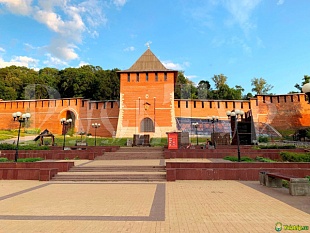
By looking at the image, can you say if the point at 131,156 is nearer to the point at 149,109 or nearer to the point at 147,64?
the point at 149,109

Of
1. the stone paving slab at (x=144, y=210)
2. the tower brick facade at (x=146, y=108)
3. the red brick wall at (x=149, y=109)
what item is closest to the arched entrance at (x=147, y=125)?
the tower brick facade at (x=146, y=108)

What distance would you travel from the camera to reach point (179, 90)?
43844mm

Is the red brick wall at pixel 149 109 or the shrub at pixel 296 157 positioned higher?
the red brick wall at pixel 149 109

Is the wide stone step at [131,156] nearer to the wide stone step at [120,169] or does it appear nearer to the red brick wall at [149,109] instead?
the wide stone step at [120,169]

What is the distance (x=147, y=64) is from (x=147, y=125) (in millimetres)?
7559

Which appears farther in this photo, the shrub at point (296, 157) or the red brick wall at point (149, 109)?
the red brick wall at point (149, 109)

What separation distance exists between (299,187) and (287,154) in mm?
5497

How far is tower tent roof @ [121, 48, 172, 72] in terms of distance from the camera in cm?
2994

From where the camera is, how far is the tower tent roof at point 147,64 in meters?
29.9

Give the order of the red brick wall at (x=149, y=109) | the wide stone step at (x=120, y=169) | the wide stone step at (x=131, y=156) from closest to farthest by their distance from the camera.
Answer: the wide stone step at (x=120, y=169), the wide stone step at (x=131, y=156), the red brick wall at (x=149, y=109)

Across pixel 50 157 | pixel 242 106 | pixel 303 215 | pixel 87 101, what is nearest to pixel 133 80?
pixel 87 101

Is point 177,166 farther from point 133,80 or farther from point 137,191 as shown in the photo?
point 133,80

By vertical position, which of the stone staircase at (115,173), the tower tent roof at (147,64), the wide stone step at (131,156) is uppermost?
the tower tent roof at (147,64)

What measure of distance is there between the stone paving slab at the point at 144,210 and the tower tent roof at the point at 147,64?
78.3ft
